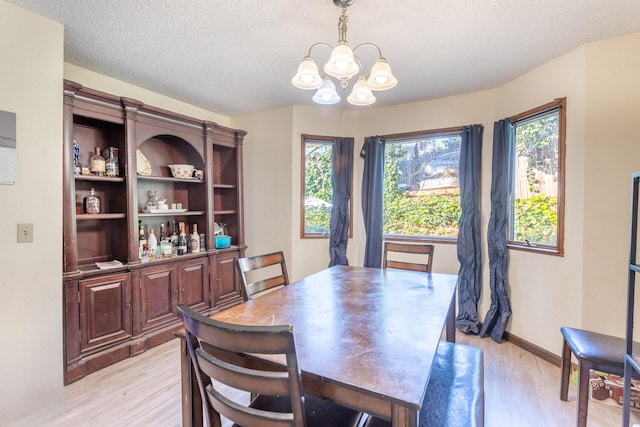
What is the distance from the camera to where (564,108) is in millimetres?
2275

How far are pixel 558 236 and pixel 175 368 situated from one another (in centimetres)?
311

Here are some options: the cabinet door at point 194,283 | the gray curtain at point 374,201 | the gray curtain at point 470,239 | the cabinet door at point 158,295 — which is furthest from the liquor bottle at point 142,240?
the gray curtain at point 470,239

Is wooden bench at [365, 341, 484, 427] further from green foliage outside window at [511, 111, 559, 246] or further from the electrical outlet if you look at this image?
the electrical outlet

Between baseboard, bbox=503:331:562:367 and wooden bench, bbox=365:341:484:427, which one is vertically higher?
wooden bench, bbox=365:341:484:427

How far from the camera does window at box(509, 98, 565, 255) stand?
2346 millimetres

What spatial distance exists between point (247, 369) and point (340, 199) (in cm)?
270

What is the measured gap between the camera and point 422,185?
333cm

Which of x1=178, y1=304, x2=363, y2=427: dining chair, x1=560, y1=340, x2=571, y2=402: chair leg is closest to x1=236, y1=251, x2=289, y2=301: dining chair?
x1=178, y1=304, x2=363, y2=427: dining chair

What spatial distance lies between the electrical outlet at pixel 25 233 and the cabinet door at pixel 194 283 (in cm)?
122

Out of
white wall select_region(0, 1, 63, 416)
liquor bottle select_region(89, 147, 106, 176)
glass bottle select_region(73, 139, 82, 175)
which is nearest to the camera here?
white wall select_region(0, 1, 63, 416)

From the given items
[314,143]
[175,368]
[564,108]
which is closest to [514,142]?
[564,108]

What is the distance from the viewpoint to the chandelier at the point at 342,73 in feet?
4.59

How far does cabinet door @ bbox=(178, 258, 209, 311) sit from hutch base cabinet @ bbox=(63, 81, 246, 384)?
0.01 meters

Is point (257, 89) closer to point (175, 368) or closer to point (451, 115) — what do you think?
point (451, 115)
